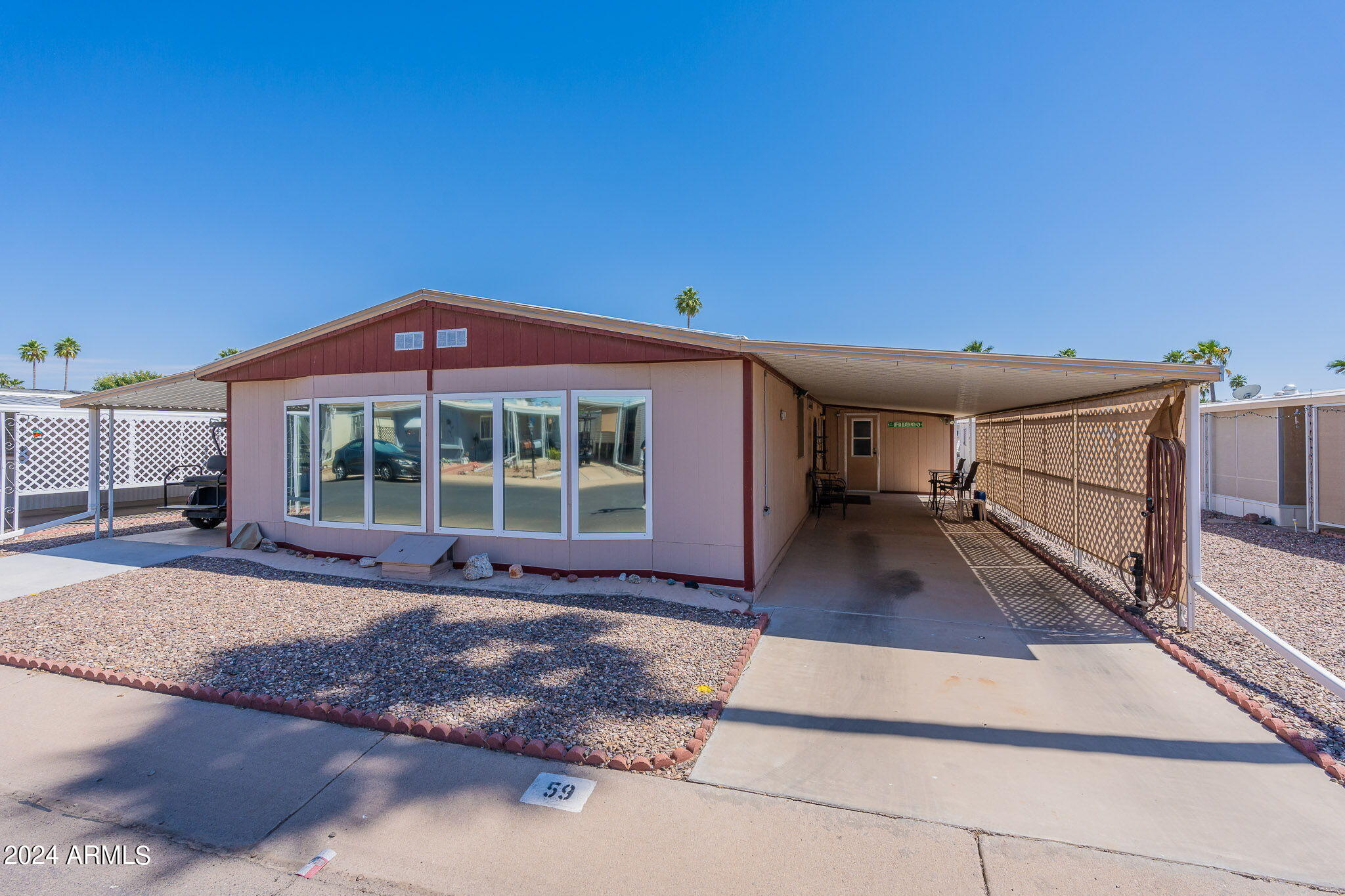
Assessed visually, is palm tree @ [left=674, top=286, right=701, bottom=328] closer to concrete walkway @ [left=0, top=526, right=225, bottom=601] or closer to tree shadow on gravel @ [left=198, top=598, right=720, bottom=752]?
concrete walkway @ [left=0, top=526, right=225, bottom=601]

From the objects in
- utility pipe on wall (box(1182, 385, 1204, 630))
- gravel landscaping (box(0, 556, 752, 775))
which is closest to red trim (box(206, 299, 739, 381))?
gravel landscaping (box(0, 556, 752, 775))

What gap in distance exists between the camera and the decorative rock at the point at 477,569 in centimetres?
629

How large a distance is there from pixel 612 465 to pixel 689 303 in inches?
1231

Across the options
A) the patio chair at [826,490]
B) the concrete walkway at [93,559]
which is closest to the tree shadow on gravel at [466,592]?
the concrete walkway at [93,559]

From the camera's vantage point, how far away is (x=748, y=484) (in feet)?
18.7

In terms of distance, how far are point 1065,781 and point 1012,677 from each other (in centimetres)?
132

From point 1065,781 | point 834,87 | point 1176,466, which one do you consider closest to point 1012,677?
point 1065,781

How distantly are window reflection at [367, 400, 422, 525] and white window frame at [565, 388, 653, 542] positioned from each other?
6.69 ft

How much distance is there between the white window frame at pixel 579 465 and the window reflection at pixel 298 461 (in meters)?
3.89

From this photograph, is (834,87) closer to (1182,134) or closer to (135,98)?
(1182,134)

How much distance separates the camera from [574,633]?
4586mm

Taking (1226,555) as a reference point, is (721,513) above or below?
above

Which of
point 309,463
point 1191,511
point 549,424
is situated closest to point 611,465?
point 549,424

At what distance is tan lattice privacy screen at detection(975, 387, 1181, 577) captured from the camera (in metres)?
5.87
